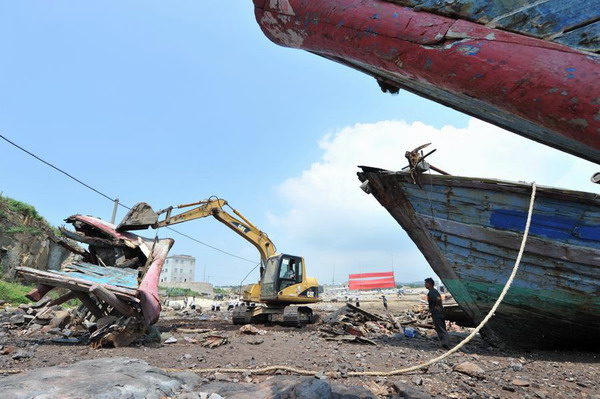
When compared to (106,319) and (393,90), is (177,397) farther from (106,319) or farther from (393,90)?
(106,319)

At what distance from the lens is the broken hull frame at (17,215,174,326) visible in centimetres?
652

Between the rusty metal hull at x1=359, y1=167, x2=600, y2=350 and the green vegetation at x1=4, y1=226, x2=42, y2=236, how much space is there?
2360 centimetres

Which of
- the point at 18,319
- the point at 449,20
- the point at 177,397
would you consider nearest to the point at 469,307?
the point at 177,397

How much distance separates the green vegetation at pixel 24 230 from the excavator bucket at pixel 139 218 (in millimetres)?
16679

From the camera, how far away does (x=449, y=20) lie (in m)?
1.34

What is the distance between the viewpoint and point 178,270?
75938 millimetres

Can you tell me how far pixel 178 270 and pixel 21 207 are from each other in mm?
57444

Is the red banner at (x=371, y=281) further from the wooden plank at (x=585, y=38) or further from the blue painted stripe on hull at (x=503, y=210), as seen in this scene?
the wooden plank at (x=585, y=38)

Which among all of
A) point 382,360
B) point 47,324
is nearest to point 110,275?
point 47,324

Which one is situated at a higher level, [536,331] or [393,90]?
[393,90]

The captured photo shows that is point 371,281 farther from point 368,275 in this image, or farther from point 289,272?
point 289,272

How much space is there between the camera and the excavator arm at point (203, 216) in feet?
30.3

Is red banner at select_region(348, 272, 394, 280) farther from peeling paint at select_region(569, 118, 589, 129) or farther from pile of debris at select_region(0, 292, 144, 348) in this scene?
peeling paint at select_region(569, 118, 589, 129)

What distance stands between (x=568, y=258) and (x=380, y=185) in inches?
111
